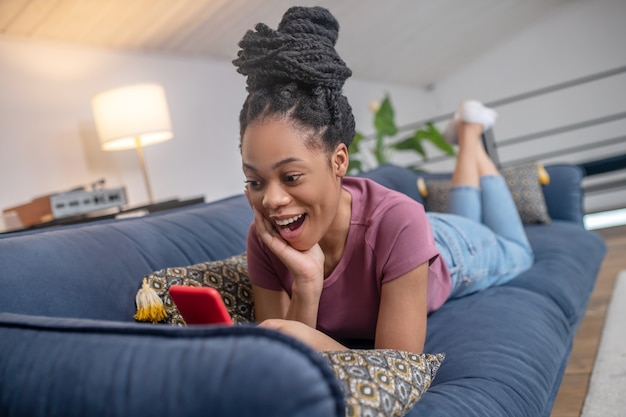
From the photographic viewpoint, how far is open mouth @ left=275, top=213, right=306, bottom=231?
1099 mm

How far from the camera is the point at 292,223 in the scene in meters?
1.11

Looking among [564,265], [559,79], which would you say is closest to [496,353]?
[564,265]

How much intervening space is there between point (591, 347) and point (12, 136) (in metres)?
2.49

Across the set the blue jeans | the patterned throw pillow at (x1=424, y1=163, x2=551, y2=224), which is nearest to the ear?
the blue jeans

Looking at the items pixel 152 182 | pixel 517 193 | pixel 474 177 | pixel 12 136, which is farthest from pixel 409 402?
pixel 152 182

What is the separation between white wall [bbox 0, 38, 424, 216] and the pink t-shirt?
202 cm

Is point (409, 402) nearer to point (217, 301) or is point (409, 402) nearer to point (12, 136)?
point (217, 301)

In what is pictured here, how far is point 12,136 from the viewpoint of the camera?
2979mm

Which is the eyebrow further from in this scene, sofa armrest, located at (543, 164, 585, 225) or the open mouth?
sofa armrest, located at (543, 164, 585, 225)

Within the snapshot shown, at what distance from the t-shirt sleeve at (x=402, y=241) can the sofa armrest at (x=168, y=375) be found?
60 centimetres

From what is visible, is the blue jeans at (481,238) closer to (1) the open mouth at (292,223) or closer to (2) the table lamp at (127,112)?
(1) the open mouth at (292,223)

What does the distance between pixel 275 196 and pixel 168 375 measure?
0.48 meters

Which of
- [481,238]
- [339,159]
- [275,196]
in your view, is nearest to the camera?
[275,196]

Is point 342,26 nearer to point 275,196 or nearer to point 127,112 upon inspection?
point 127,112
